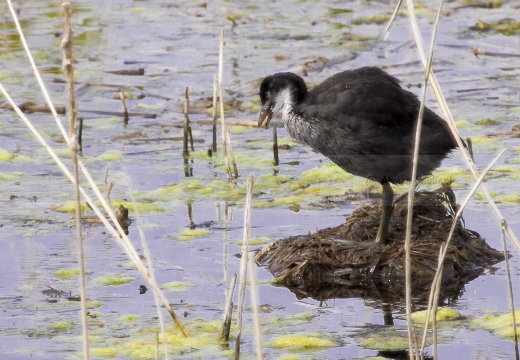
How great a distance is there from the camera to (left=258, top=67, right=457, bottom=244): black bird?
251 inches

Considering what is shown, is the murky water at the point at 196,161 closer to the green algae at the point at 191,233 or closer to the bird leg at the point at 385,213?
the green algae at the point at 191,233

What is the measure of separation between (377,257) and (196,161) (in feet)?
9.15

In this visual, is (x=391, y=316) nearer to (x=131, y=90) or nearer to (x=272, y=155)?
(x=272, y=155)

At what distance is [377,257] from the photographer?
6465 millimetres

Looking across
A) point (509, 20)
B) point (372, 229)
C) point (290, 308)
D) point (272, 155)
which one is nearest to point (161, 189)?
point (272, 155)

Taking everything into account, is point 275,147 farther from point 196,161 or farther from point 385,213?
point 385,213

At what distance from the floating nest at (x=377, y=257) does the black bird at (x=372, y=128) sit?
231 mm

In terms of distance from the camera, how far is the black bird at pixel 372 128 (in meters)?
6.38

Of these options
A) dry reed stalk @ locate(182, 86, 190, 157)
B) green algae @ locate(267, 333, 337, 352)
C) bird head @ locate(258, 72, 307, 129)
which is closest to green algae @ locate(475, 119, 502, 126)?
dry reed stalk @ locate(182, 86, 190, 157)

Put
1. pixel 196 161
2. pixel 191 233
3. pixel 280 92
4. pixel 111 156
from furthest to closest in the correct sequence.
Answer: pixel 111 156, pixel 196 161, pixel 191 233, pixel 280 92

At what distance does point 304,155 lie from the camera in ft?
29.8

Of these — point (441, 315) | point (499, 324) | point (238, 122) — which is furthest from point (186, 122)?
point (499, 324)

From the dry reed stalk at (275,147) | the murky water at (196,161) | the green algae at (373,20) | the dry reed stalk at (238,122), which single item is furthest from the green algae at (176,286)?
the green algae at (373,20)

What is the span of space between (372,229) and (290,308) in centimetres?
130
